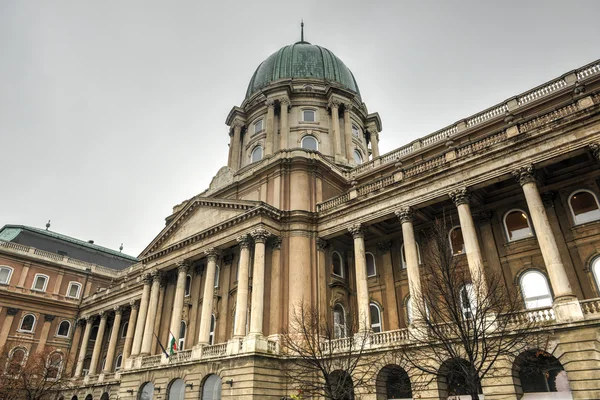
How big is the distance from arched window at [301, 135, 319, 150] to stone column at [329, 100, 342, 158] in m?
1.91

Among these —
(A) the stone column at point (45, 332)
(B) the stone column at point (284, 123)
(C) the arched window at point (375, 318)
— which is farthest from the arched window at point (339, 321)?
(A) the stone column at point (45, 332)

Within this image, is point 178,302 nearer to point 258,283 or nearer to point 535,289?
point 258,283

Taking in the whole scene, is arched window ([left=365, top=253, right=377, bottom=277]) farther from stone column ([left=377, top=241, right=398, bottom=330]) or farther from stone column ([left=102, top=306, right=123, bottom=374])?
stone column ([left=102, top=306, right=123, bottom=374])

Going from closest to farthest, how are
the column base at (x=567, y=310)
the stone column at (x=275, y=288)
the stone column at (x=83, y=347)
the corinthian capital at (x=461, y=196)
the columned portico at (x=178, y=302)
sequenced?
the column base at (x=567, y=310), the corinthian capital at (x=461, y=196), the stone column at (x=275, y=288), the columned portico at (x=178, y=302), the stone column at (x=83, y=347)

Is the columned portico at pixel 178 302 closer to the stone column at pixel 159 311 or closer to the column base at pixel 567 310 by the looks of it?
the stone column at pixel 159 311

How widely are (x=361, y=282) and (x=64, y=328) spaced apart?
3928 centimetres

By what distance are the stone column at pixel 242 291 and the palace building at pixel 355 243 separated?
0.10 m

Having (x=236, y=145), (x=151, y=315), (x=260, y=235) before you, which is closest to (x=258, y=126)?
(x=236, y=145)

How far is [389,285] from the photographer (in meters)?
26.6

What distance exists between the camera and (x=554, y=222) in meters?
21.6

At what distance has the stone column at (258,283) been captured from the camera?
24.0 metres

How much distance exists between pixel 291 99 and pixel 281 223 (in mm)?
19746

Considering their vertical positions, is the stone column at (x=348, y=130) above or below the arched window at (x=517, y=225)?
above

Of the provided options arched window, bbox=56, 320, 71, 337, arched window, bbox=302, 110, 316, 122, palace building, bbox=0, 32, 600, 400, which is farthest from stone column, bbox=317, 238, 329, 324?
arched window, bbox=56, 320, 71, 337
